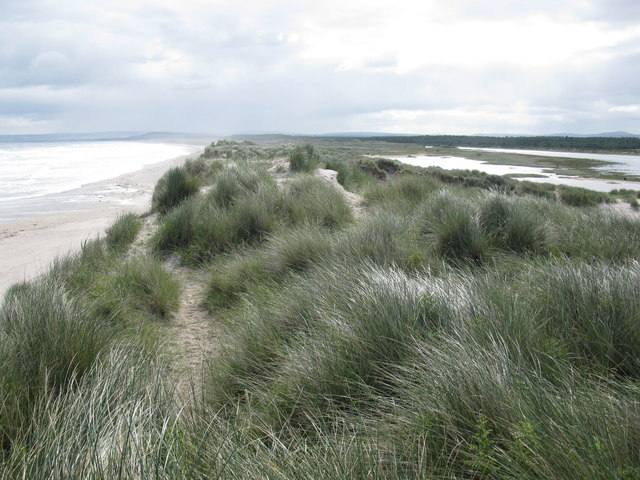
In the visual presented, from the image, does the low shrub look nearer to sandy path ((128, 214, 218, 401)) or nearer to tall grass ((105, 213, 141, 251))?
tall grass ((105, 213, 141, 251))

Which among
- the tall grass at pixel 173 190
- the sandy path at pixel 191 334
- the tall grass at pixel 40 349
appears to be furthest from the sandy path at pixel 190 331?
the tall grass at pixel 173 190

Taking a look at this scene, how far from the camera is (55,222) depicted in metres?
11.9

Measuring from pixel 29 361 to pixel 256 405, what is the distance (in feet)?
4.81

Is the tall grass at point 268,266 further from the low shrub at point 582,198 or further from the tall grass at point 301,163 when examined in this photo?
the low shrub at point 582,198

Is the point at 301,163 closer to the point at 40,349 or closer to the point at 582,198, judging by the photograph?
the point at 40,349

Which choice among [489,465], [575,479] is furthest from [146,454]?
[575,479]

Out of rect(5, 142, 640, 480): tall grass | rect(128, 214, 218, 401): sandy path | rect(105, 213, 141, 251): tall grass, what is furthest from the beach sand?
rect(5, 142, 640, 480): tall grass

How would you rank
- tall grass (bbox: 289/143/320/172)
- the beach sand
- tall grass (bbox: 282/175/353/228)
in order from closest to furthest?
tall grass (bbox: 282/175/353/228), the beach sand, tall grass (bbox: 289/143/320/172)

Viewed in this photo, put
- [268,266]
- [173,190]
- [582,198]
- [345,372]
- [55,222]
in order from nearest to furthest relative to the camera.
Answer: [345,372]
[268,266]
[173,190]
[55,222]
[582,198]

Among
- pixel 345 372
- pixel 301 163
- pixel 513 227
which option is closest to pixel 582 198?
pixel 301 163

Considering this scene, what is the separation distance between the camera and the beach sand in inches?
313

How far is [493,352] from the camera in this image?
2467 mm

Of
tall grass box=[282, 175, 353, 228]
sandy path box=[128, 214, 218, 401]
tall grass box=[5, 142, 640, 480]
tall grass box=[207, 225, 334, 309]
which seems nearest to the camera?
tall grass box=[5, 142, 640, 480]

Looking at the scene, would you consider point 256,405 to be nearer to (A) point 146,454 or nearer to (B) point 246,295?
(A) point 146,454
